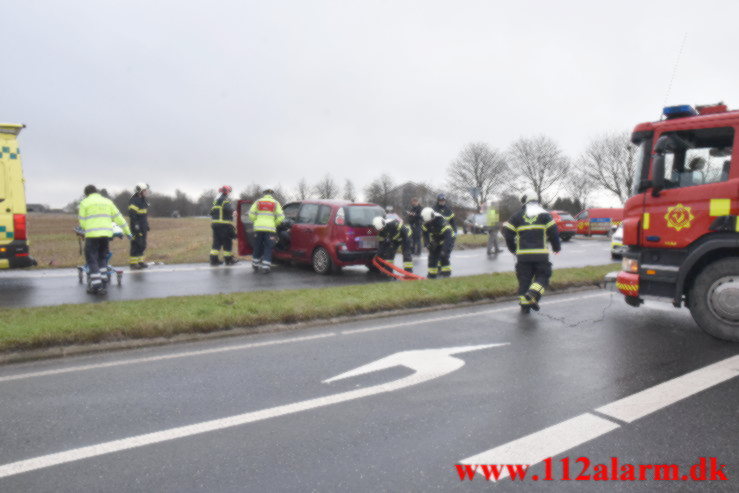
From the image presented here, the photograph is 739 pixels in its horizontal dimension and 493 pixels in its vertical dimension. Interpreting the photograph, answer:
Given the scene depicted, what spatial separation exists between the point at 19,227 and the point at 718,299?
10855 mm

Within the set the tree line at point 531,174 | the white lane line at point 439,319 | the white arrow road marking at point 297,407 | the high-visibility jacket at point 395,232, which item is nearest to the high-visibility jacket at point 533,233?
the white lane line at point 439,319

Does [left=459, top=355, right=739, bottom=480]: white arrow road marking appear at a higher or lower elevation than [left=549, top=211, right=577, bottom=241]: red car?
lower

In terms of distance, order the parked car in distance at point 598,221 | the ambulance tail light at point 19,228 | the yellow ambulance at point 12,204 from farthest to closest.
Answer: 1. the parked car in distance at point 598,221
2. the ambulance tail light at point 19,228
3. the yellow ambulance at point 12,204

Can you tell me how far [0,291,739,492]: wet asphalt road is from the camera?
2773 mm

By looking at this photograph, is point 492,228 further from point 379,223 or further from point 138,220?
point 138,220

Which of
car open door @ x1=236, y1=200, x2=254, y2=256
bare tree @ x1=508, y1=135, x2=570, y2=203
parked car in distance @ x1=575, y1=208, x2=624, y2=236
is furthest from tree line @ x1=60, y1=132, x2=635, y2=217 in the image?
car open door @ x1=236, y1=200, x2=254, y2=256

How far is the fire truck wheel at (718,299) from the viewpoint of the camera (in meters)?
5.58

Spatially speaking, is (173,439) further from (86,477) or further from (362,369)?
(362,369)

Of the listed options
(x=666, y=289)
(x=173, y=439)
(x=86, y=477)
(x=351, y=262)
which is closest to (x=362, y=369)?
(x=173, y=439)

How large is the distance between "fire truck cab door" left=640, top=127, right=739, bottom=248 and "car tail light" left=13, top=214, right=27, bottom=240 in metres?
10.1

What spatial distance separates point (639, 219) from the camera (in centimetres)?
633

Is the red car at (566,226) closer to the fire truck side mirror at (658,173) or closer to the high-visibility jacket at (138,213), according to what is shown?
the high-visibility jacket at (138,213)

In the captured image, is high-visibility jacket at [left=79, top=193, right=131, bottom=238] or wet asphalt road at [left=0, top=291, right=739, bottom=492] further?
high-visibility jacket at [left=79, top=193, right=131, bottom=238]

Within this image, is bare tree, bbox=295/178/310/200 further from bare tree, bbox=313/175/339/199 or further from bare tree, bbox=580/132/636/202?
bare tree, bbox=580/132/636/202
